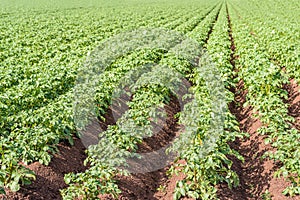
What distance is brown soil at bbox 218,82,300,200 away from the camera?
5.65 m

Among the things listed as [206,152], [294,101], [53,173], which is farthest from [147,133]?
[294,101]

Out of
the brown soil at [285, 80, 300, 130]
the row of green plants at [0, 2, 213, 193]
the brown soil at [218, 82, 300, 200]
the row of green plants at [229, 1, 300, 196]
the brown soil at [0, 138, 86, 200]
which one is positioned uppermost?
the row of green plants at [0, 2, 213, 193]

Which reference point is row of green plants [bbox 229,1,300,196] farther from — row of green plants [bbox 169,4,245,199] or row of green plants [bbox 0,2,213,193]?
row of green plants [bbox 0,2,213,193]

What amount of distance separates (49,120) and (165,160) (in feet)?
8.63

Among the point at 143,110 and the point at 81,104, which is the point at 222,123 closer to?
the point at 143,110

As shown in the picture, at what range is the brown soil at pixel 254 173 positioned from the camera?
18.5ft

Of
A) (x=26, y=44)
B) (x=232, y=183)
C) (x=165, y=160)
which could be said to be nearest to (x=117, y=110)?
(x=165, y=160)

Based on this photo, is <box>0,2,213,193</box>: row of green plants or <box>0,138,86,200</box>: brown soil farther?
<box>0,138,86,200</box>: brown soil

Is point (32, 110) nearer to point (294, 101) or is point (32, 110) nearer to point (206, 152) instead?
point (206, 152)

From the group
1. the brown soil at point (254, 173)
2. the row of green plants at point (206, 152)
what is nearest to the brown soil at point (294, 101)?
the brown soil at point (254, 173)

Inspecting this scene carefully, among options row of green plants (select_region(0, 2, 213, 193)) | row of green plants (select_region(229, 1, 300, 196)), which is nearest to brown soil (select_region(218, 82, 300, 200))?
row of green plants (select_region(229, 1, 300, 196))

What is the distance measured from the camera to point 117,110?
910cm

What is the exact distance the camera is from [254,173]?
635 cm

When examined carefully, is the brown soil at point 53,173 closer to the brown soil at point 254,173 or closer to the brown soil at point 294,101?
the brown soil at point 254,173
